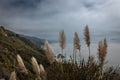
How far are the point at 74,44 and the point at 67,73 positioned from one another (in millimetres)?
644

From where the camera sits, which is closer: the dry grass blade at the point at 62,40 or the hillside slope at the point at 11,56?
the dry grass blade at the point at 62,40

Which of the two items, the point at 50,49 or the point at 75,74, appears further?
the point at 75,74

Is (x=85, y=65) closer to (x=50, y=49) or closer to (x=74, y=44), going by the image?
(x=74, y=44)

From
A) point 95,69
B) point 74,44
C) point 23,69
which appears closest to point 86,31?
point 74,44

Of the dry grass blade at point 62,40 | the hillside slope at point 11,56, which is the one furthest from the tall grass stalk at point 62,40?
the hillside slope at point 11,56

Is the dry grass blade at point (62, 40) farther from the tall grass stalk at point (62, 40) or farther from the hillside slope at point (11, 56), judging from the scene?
the hillside slope at point (11, 56)

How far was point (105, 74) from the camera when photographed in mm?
8305

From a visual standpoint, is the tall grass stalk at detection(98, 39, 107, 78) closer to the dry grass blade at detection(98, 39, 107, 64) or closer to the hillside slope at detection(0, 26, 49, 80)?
the dry grass blade at detection(98, 39, 107, 64)

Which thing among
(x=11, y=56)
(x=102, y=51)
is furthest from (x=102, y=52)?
(x=11, y=56)

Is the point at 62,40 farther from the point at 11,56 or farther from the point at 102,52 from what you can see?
the point at 11,56

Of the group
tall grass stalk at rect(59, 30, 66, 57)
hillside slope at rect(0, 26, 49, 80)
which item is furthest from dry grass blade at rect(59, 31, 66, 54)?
hillside slope at rect(0, 26, 49, 80)

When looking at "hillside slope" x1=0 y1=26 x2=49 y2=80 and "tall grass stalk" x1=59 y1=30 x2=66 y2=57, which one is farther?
"hillside slope" x1=0 y1=26 x2=49 y2=80

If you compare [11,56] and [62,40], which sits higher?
Result: [62,40]

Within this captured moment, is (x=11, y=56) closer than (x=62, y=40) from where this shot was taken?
No
